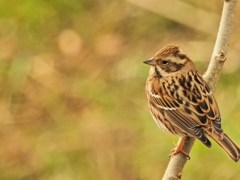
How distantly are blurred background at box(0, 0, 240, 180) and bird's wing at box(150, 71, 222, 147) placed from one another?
1460 millimetres

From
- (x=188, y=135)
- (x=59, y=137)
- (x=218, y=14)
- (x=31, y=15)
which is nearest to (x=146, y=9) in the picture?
(x=218, y=14)

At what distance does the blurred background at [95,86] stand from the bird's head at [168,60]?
5.06 ft

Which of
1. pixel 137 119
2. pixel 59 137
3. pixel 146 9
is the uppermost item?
pixel 146 9

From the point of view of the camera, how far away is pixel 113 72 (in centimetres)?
778

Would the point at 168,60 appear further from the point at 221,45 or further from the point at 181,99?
the point at 221,45

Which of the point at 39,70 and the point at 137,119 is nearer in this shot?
the point at 137,119

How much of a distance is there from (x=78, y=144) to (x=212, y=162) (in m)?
1.35

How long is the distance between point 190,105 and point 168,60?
13.3 inches

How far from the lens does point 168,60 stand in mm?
4824

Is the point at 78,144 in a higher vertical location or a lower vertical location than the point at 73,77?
lower

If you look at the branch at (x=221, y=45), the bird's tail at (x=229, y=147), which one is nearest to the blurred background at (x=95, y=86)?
the bird's tail at (x=229, y=147)

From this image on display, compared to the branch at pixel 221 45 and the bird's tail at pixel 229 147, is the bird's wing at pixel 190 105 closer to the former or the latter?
the bird's tail at pixel 229 147

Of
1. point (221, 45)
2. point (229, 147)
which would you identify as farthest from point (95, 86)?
point (221, 45)

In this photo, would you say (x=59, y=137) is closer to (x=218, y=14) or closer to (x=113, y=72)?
(x=113, y=72)
